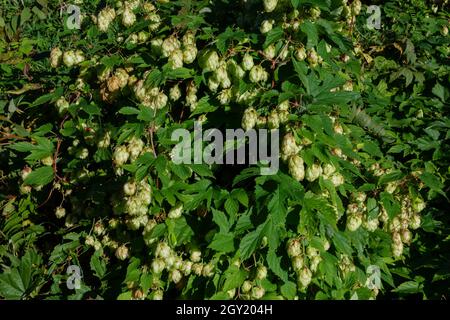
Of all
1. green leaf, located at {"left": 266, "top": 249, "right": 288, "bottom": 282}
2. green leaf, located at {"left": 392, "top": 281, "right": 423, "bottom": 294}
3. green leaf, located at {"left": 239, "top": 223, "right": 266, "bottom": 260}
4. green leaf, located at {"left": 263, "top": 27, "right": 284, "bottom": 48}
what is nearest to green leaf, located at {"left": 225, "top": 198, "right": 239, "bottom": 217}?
green leaf, located at {"left": 239, "top": 223, "right": 266, "bottom": 260}

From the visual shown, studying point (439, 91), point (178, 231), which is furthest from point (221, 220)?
point (439, 91)

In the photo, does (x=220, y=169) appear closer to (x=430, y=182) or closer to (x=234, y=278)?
(x=234, y=278)

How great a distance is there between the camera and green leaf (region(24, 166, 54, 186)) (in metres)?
2.68

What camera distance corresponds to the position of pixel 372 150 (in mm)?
2736

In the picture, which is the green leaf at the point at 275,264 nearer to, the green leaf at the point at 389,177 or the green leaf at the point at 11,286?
the green leaf at the point at 389,177

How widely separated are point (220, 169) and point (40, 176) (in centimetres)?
104

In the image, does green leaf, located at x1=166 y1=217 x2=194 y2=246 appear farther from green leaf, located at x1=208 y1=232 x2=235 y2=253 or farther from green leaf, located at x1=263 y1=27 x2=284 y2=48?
green leaf, located at x1=263 y1=27 x2=284 y2=48

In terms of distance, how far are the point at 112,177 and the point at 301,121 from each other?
1.18 metres

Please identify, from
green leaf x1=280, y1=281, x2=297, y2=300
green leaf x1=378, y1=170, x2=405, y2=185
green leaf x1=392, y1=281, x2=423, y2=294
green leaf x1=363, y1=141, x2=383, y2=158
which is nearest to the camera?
green leaf x1=280, y1=281, x2=297, y2=300

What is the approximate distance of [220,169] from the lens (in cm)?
245

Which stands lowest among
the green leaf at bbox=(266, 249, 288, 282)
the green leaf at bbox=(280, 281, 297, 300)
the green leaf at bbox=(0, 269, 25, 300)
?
the green leaf at bbox=(0, 269, 25, 300)

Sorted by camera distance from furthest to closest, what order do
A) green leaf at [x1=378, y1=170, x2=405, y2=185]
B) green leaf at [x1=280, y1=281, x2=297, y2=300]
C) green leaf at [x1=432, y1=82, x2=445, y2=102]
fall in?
green leaf at [x1=432, y1=82, x2=445, y2=102] < green leaf at [x1=378, y1=170, x2=405, y2=185] < green leaf at [x1=280, y1=281, x2=297, y2=300]
